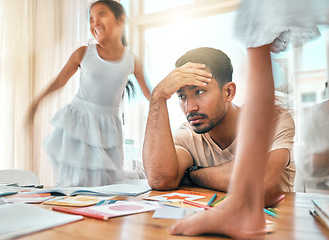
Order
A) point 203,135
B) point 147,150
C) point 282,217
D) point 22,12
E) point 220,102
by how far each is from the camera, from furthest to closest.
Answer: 1. point 22,12
2. point 220,102
3. point 203,135
4. point 147,150
5. point 282,217

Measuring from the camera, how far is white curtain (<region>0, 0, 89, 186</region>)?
7.42ft

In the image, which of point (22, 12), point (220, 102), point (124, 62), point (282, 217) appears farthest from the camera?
point (22, 12)

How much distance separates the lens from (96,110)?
161 centimetres

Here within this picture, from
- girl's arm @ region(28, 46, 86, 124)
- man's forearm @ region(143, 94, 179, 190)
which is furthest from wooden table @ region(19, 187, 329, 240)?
girl's arm @ region(28, 46, 86, 124)

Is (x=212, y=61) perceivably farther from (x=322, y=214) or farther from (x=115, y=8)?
(x=322, y=214)

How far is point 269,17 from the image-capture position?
1.22ft

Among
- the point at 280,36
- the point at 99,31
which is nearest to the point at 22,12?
the point at 99,31

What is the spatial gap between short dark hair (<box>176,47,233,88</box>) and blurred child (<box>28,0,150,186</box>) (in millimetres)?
319

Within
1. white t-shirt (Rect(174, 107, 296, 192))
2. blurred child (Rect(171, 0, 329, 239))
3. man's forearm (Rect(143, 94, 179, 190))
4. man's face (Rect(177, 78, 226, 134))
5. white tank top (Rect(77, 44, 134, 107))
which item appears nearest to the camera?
blurred child (Rect(171, 0, 329, 239))

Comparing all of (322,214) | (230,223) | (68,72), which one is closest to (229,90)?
(68,72)

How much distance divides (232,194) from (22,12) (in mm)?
2586

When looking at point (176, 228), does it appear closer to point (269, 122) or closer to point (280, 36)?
point (269, 122)

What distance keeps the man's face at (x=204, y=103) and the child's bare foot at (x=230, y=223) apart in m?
1.02

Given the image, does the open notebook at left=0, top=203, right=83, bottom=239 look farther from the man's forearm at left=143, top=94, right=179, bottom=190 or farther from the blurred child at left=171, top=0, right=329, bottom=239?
the man's forearm at left=143, top=94, right=179, bottom=190
